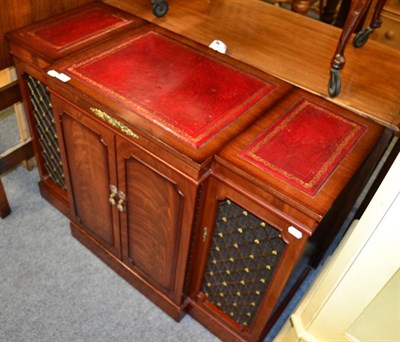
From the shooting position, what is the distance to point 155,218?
1.25 meters

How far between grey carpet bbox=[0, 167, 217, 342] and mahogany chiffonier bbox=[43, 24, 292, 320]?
153mm

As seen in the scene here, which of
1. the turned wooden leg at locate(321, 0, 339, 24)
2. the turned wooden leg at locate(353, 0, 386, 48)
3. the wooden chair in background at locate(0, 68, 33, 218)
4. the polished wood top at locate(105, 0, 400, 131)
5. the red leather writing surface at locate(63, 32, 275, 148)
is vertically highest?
the turned wooden leg at locate(353, 0, 386, 48)

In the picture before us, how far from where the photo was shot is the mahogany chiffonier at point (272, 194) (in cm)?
97

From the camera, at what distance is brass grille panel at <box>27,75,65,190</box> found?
1436mm

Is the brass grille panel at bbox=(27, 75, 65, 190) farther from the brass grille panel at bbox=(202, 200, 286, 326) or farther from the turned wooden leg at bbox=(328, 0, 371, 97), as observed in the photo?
the turned wooden leg at bbox=(328, 0, 371, 97)

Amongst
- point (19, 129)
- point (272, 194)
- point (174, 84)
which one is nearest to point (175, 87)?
point (174, 84)

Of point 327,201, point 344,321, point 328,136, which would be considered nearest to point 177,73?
point 328,136

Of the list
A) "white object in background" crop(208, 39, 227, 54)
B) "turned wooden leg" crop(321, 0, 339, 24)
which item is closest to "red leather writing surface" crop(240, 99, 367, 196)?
"white object in background" crop(208, 39, 227, 54)

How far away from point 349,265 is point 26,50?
116 centimetres

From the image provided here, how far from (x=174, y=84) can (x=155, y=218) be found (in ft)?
1.34

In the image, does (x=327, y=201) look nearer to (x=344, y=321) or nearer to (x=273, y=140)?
(x=273, y=140)

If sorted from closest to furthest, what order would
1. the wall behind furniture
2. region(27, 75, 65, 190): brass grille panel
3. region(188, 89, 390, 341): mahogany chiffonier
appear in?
region(188, 89, 390, 341): mahogany chiffonier < the wall behind furniture < region(27, 75, 65, 190): brass grille panel

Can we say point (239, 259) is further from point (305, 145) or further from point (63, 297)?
point (63, 297)

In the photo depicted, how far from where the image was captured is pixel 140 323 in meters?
1.53
